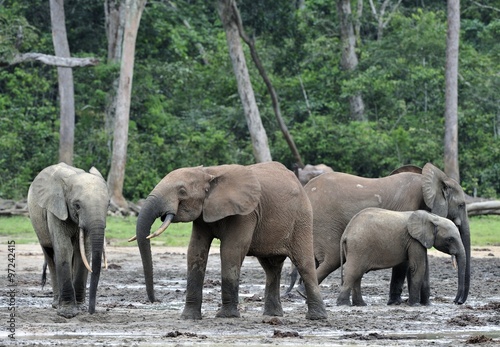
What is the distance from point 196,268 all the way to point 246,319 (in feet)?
2.42

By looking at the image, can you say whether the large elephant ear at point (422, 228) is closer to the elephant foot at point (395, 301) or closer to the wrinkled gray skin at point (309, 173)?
the elephant foot at point (395, 301)

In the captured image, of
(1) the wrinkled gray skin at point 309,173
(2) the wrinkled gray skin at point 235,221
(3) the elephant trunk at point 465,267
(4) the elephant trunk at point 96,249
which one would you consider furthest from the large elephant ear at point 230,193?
(1) the wrinkled gray skin at point 309,173

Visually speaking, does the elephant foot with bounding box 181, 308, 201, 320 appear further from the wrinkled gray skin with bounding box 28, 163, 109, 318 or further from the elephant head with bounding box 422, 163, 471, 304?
the elephant head with bounding box 422, 163, 471, 304

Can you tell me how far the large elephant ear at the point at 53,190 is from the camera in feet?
37.2

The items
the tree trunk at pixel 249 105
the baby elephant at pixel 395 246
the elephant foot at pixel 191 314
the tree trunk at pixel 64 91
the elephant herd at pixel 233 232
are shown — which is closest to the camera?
the elephant herd at pixel 233 232

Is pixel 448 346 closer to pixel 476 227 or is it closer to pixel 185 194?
pixel 185 194

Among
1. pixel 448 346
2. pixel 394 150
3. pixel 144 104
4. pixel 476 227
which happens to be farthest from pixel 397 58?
pixel 448 346

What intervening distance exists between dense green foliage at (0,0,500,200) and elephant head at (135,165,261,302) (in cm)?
1864

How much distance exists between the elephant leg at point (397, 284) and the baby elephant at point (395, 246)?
0.28 meters

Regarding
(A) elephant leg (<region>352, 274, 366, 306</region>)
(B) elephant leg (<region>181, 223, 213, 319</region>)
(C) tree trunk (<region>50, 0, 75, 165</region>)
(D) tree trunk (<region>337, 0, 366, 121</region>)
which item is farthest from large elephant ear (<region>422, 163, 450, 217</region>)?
(D) tree trunk (<region>337, 0, 366, 121</region>)

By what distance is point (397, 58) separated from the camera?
3362 centimetres

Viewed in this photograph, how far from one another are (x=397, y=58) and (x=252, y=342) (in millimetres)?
24878

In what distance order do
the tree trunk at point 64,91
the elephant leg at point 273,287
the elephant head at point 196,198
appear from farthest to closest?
the tree trunk at point 64,91, the elephant leg at point 273,287, the elephant head at point 196,198

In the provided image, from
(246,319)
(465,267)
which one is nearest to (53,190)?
(246,319)
